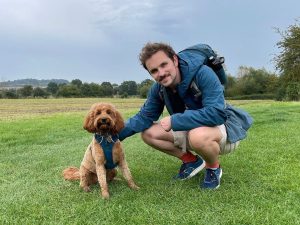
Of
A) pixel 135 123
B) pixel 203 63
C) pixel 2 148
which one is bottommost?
pixel 2 148

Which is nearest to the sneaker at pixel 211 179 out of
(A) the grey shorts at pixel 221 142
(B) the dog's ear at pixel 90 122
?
(A) the grey shorts at pixel 221 142

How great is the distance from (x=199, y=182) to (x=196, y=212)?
141 centimetres

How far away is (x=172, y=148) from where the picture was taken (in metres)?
6.59

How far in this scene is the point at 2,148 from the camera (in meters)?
12.0

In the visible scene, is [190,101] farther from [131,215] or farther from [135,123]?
[131,215]

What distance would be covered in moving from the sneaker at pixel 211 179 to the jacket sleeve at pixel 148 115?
1.07 metres

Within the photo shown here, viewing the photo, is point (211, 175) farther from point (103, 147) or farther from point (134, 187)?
point (103, 147)

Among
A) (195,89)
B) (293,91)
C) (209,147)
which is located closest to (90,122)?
(195,89)

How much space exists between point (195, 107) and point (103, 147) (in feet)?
4.15

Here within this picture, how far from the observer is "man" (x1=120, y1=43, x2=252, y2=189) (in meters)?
5.53

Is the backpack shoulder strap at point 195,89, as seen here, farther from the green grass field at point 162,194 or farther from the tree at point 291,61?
the tree at point 291,61

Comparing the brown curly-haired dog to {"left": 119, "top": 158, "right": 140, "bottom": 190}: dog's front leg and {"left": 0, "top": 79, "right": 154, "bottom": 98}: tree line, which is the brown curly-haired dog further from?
{"left": 0, "top": 79, "right": 154, "bottom": 98}: tree line

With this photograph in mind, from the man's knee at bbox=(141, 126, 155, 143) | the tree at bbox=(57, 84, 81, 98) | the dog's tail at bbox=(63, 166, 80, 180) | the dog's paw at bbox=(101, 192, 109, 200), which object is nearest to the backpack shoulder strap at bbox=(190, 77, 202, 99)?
the man's knee at bbox=(141, 126, 155, 143)

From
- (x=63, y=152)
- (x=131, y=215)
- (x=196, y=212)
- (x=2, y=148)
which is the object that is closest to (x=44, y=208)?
(x=131, y=215)
